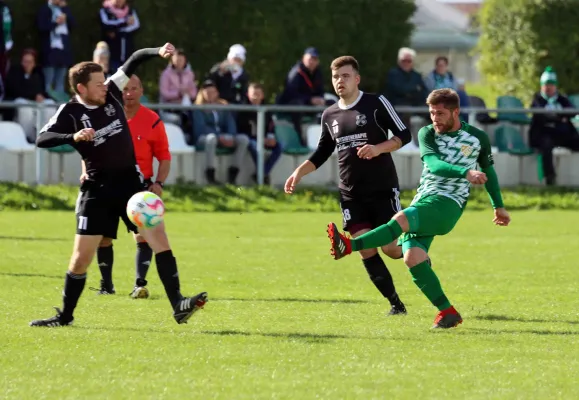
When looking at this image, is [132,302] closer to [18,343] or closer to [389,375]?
[18,343]

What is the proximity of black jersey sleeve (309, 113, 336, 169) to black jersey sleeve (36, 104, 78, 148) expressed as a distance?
6.63 feet

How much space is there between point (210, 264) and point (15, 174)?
678 cm

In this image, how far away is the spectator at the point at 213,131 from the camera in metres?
21.1

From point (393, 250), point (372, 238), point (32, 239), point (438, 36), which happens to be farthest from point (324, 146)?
point (438, 36)

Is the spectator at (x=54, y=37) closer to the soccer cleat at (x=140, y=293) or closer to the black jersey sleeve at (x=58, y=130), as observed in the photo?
the soccer cleat at (x=140, y=293)

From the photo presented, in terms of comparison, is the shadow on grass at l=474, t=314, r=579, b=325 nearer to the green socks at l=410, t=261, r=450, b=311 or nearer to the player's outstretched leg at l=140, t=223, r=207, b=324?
the green socks at l=410, t=261, r=450, b=311

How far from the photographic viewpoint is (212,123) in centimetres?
2120

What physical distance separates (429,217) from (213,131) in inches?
456

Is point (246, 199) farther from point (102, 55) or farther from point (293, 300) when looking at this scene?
point (293, 300)

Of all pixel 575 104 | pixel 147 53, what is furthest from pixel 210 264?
pixel 575 104

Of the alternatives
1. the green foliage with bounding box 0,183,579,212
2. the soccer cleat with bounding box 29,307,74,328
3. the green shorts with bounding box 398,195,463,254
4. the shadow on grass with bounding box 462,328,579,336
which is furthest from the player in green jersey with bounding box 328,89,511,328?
the green foliage with bounding box 0,183,579,212

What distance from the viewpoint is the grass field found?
7.64 m

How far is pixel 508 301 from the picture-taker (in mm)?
11719

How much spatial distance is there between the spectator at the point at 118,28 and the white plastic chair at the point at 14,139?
6.44ft
